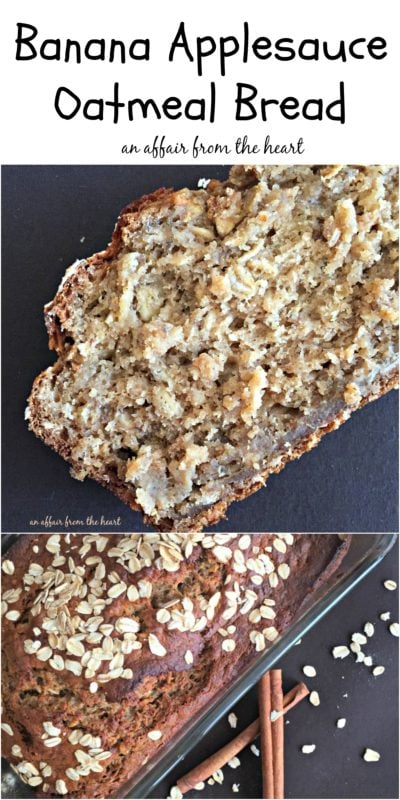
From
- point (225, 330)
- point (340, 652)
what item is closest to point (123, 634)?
point (340, 652)

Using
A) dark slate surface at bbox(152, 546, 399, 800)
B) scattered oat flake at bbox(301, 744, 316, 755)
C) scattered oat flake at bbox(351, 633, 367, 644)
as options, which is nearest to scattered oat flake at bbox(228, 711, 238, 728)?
dark slate surface at bbox(152, 546, 399, 800)

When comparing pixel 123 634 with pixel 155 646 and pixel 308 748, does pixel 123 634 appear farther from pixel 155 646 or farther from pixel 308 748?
pixel 308 748

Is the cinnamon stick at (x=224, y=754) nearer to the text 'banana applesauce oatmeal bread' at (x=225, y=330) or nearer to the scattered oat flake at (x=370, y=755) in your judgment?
the scattered oat flake at (x=370, y=755)
